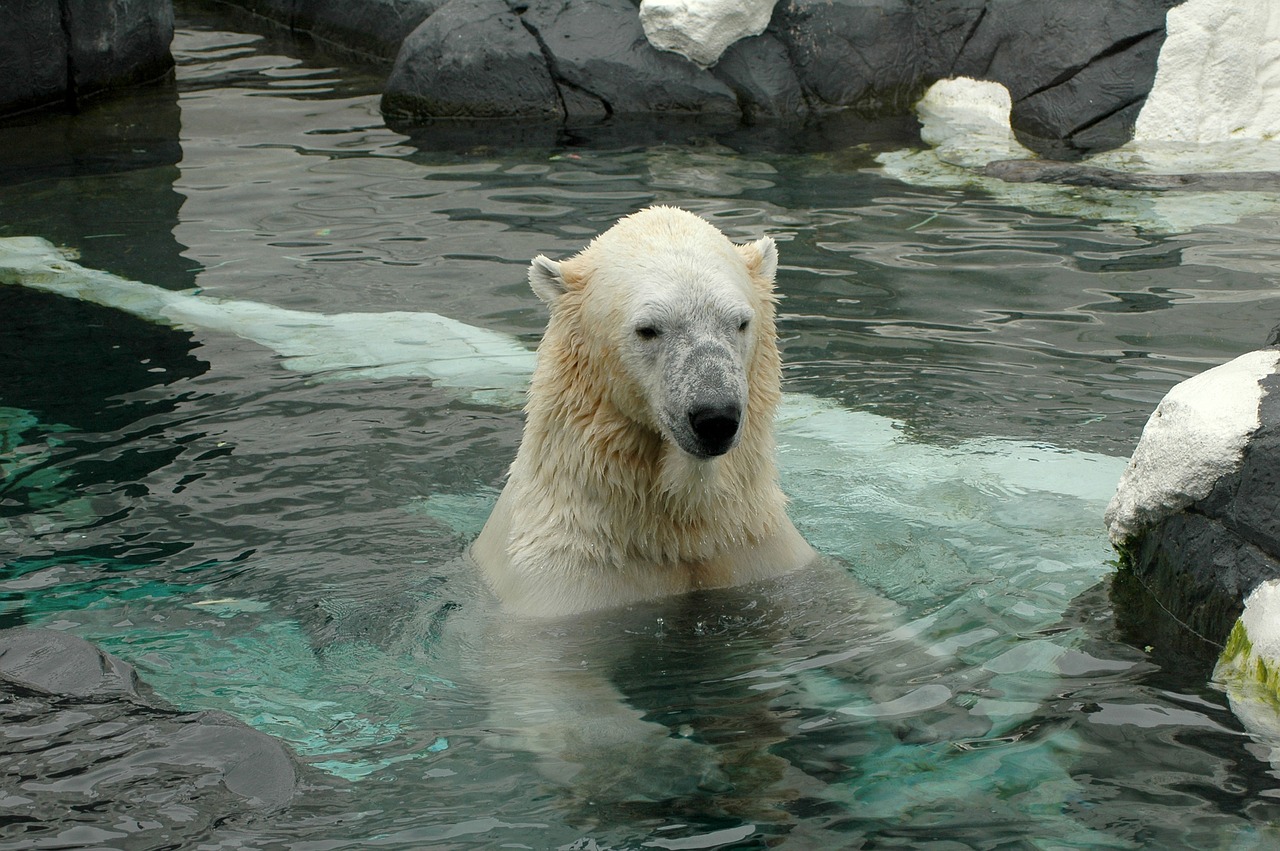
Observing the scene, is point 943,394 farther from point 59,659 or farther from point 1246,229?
point 59,659

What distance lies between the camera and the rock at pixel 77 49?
10734 millimetres

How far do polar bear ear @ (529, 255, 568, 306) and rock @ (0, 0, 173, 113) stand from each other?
337 inches

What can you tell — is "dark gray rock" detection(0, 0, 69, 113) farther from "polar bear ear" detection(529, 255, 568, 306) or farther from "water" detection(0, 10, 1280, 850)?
"polar bear ear" detection(529, 255, 568, 306)

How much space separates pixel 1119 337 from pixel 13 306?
220 inches

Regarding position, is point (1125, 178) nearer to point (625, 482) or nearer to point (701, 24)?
point (701, 24)

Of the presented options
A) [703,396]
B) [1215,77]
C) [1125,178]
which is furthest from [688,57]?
[703,396]

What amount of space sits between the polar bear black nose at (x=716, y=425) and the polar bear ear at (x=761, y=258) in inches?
25.7

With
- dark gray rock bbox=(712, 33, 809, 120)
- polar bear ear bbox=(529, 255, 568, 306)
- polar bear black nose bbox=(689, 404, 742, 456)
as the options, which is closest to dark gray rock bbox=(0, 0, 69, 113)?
dark gray rock bbox=(712, 33, 809, 120)

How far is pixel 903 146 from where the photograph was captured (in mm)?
9828

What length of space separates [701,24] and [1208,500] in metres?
7.56

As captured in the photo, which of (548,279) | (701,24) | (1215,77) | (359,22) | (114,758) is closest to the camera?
(114,758)

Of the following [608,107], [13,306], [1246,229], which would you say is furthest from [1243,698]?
[608,107]

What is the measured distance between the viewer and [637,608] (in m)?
3.87

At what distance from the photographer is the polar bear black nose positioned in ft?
11.0
